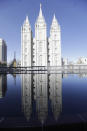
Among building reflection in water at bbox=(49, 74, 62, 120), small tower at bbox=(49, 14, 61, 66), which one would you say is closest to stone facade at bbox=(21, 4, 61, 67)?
small tower at bbox=(49, 14, 61, 66)

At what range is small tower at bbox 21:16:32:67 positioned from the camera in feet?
128

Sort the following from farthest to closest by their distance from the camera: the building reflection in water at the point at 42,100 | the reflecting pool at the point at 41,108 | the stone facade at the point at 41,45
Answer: the stone facade at the point at 41,45 → the building reflection in water at the point at 42,100 → the reflecting pool at the point at 41,108

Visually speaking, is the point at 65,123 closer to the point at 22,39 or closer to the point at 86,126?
the point at 86,126

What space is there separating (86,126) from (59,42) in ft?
126

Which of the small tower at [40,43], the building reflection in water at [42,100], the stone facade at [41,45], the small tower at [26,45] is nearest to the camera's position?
the building reflection in water at [42,100]

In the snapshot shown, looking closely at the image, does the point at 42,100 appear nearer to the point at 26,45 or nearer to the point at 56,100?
the point at 56,100

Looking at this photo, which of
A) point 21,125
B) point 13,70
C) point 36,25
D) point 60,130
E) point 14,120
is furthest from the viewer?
point 36,25

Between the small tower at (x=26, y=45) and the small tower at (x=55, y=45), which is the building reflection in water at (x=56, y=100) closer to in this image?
the small tower at (x=55, y=45)

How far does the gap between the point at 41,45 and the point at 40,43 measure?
2.40 ft

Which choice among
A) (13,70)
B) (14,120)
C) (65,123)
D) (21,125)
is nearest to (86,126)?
(65,123)

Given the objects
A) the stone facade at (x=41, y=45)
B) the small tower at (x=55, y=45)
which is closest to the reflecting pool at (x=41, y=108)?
the stone facade at (x=41, y=45)

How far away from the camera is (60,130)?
2.00 m

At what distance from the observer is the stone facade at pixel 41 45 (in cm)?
3824

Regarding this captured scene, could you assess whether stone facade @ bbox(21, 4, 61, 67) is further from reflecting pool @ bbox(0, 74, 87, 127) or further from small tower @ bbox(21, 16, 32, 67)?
reflecting pool @ bbox(0, 74, 87, 127)
